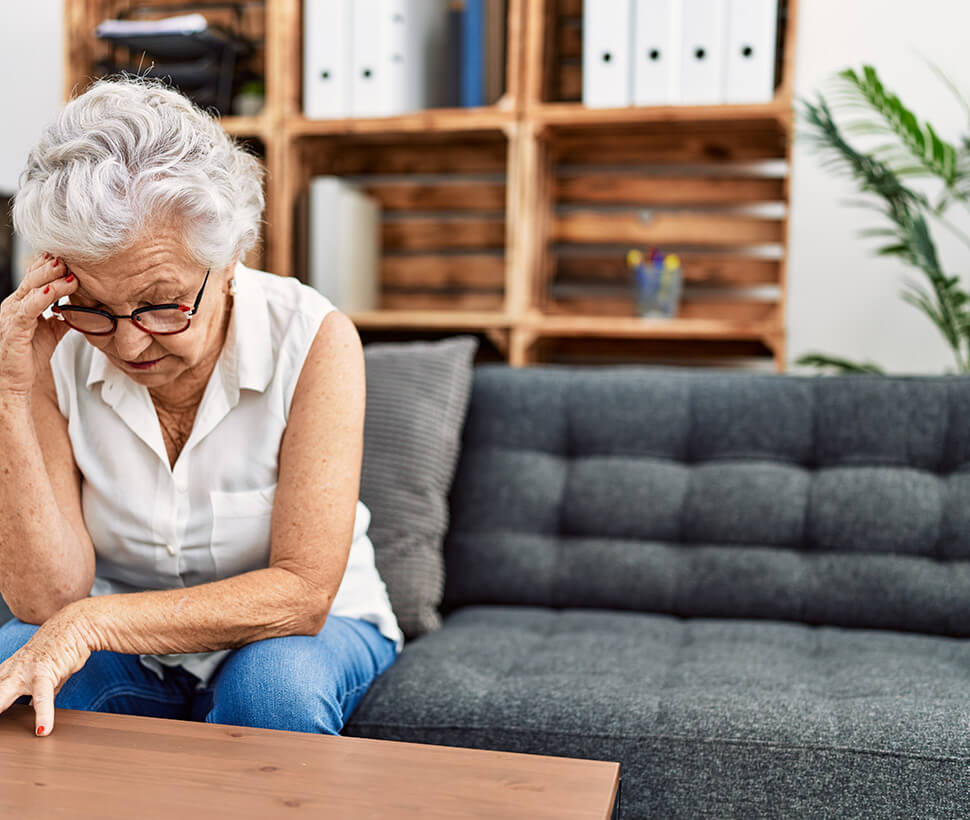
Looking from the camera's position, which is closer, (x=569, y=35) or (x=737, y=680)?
(x=737, y=680)

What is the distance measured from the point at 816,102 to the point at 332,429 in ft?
5.59

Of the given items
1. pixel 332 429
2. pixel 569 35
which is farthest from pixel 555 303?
pixel 332 429

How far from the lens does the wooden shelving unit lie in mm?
2262

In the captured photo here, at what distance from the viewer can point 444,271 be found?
105 inches

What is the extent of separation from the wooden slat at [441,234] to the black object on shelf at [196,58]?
55 cm

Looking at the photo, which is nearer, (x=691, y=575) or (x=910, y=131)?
(x=691, y=575)

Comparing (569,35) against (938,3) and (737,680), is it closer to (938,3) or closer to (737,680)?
(938,3)

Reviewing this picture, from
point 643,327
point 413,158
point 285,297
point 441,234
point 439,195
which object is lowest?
point 643,327

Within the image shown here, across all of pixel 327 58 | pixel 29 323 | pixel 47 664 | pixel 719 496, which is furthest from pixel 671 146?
pixel 47 664

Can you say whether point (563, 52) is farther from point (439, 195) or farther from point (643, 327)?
point (643, 327)

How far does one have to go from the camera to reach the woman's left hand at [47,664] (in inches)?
36.2

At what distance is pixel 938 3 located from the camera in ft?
7.46

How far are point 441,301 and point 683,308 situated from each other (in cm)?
67

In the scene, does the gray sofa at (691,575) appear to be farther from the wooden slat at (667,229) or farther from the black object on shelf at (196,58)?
the black object on shelf at (196,58)
